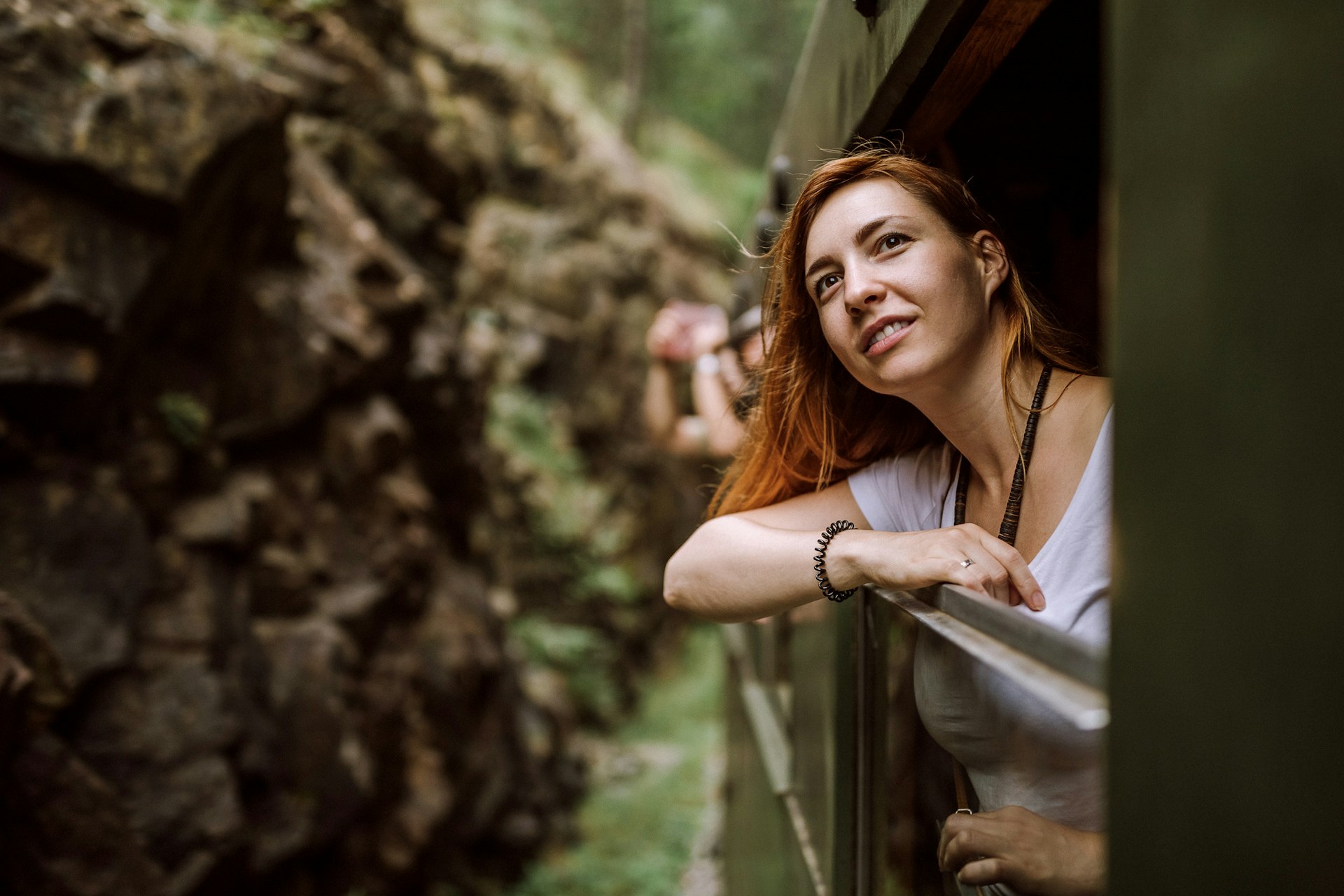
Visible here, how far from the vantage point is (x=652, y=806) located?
925cm

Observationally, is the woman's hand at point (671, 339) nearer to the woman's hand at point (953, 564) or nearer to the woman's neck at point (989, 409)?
the woman's neck at point (989, 409)

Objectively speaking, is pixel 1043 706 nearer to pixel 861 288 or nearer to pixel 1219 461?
pixel 1219 461

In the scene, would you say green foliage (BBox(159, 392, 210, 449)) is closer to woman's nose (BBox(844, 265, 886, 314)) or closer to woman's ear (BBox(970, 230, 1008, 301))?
woman's nose (BBox(844, 265, 886, 314))

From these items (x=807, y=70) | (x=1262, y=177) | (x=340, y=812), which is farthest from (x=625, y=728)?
(x=1262, y=177)

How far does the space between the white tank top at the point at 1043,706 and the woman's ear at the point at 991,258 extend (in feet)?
1.08

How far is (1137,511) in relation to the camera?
0.72 meters

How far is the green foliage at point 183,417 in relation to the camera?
453 cm

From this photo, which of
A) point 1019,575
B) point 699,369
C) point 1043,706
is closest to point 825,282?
point 1019,575

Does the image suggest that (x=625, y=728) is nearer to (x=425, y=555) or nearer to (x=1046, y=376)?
(x=425, y=555)

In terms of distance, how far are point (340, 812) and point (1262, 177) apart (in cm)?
539

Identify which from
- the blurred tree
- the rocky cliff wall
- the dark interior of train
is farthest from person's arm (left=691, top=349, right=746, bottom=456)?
the blurred tree

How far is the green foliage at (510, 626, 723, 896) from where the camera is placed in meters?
7.57

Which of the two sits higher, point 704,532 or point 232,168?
point 232,168

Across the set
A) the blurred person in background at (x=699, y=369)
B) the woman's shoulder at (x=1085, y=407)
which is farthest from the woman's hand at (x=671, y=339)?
the woman's shoulder at (x=1085, y=407)
